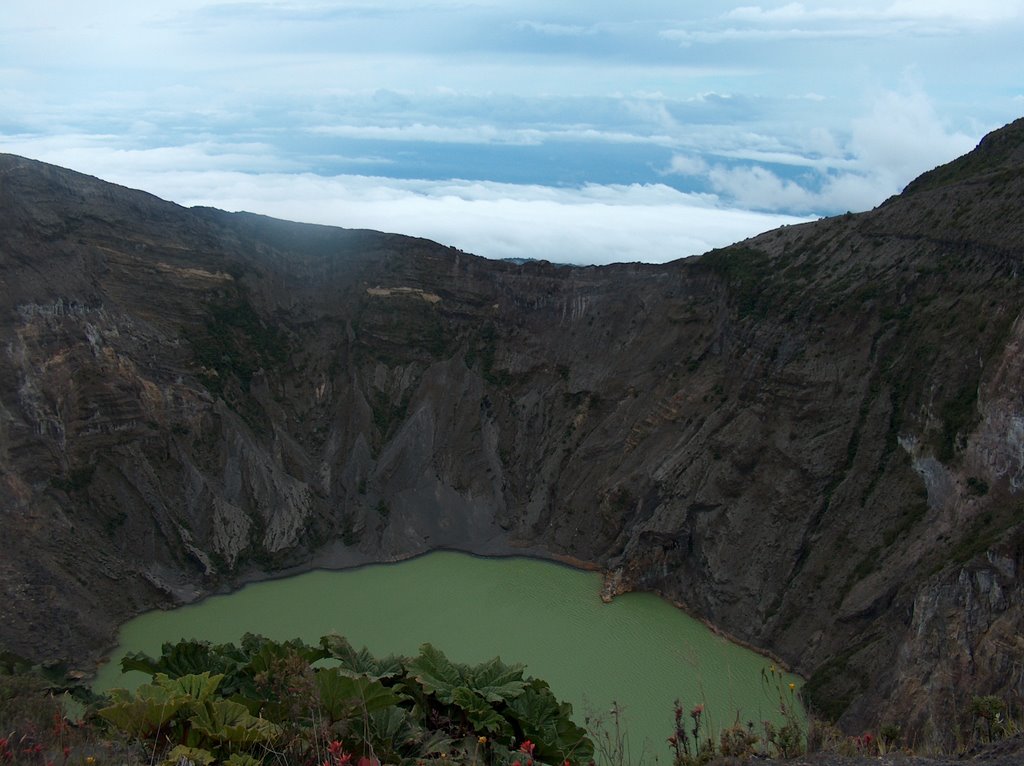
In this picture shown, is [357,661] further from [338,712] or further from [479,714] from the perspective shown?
[338,712]

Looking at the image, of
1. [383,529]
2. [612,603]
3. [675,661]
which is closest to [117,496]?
[383,529]

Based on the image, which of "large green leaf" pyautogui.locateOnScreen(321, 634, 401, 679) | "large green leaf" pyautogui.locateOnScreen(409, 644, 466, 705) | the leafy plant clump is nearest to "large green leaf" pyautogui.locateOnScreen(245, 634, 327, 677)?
the leafy plant clump

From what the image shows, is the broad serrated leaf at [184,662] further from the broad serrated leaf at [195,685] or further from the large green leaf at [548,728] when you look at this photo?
the large green leaf at [548,728]

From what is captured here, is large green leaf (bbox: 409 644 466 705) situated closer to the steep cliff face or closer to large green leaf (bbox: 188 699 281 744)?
large green leaf (bbox: 188 699 281 744)

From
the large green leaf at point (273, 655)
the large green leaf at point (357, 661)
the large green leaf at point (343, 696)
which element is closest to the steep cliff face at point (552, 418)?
the large green leaf at point (357, 661)

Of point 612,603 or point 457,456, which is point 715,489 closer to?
point 612,603
